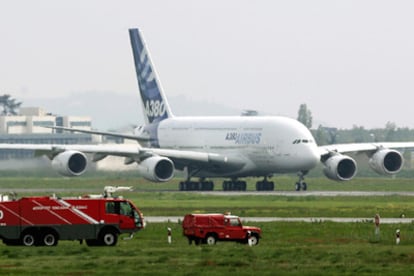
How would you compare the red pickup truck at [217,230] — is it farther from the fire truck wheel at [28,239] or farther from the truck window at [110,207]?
the fire truck wheel at [28,239]

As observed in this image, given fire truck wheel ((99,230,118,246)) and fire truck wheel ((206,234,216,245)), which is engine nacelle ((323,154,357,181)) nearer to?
fire truck wheel ((206,234,216,245))

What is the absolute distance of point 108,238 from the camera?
4750 centimetres

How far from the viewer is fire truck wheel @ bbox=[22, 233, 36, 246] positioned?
4688 cm

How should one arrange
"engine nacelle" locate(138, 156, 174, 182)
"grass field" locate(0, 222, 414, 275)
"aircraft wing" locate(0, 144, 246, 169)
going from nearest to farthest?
"grass field" locate(0, 222, 414, 275)
"engine nacelle" locate(138, 156, 174, 182)
"aircraft wing" locate(0, 144, 246, 169)

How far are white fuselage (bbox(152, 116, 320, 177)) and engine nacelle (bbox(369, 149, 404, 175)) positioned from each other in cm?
670

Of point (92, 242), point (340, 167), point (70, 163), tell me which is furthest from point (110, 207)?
point (340, 167)

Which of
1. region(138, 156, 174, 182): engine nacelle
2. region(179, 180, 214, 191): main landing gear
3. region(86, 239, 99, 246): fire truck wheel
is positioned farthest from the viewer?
region(179, 180, 214, 191): main landing gear

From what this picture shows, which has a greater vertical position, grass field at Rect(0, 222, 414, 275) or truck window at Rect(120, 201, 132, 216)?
truck window at Rect(120, 201, 132, 216)

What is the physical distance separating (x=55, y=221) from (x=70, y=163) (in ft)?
148

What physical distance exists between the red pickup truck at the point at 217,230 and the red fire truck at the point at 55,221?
264 centimetres

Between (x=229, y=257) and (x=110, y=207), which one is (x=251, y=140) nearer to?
(x=110, y=207)

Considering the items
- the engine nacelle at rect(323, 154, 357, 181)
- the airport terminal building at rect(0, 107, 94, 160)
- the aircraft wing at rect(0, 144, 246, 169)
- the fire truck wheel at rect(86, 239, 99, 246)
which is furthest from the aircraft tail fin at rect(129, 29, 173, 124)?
the fire truck wheel at rect(86, 239, 99, 246)

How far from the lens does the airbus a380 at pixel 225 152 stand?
301ft

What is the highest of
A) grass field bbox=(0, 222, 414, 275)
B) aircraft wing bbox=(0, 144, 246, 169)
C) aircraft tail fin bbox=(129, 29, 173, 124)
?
aircraft tail fin bbox=(129, 29, 173, 124)
